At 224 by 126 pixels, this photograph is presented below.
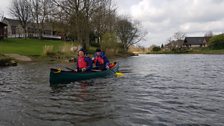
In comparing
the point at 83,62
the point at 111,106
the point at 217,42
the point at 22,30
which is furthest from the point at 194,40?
the point at 111,106

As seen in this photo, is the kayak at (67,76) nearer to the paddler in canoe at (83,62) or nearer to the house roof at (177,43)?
the paddler in canoe at (83,62)

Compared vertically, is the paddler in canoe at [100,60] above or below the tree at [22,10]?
below

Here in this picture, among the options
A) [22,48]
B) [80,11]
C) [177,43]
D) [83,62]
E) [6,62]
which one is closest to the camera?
[83,62]

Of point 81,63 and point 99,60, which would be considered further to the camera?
point 99,60

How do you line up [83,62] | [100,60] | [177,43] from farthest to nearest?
[177,43], [100,60], [83,62]

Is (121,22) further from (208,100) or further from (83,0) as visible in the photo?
(208,100)

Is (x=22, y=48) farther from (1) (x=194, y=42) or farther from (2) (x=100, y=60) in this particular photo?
(1) (x=194, y=42)

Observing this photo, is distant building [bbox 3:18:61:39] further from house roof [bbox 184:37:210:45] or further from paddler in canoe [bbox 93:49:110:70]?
paddler in canoe [bbox 93:49:110:70]

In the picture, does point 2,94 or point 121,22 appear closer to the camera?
point 2,94

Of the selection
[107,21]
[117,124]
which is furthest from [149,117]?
[107,21]

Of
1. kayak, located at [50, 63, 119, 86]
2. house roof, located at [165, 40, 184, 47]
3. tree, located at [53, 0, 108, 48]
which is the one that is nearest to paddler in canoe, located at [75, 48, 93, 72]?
kayak, located at [50, 63, 119, 86]

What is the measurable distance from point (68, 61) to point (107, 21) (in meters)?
18.9

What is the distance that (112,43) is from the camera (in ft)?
140

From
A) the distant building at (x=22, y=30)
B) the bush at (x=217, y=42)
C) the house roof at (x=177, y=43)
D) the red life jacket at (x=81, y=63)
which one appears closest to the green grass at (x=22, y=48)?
the red life jacket at (x=81, y=63)
